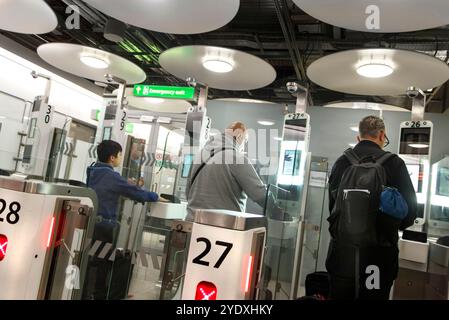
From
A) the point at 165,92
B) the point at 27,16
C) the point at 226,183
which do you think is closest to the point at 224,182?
the point at 226,183

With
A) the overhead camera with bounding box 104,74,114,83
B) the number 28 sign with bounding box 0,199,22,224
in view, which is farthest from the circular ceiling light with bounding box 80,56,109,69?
the number 28 sign with bounding box 0,199,22,224

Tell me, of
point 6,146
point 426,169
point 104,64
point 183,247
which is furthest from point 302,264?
point 6,146

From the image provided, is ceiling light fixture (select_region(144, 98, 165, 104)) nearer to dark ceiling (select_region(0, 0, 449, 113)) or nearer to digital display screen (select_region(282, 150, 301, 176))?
dark ceiling (select_region(0, 0, 449, 113))

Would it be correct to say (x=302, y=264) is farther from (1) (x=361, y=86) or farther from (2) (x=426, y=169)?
(1) (x=361, y=86)

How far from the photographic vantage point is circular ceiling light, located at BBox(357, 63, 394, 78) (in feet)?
13.8

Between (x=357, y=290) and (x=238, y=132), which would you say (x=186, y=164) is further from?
(x=357, y=290)

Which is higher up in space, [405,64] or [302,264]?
[405,64]

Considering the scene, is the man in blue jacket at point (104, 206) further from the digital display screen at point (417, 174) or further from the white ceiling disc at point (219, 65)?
the digital display screen at point (417, 174)

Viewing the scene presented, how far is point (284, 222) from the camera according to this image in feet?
12.0

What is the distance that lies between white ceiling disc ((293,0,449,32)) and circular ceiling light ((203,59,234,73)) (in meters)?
1.53

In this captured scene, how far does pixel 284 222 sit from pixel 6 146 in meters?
5.21

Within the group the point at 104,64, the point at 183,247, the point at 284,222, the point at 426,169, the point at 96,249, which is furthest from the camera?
the point at 104,64

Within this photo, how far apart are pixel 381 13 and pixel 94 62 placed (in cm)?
384

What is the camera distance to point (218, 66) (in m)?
4.84
